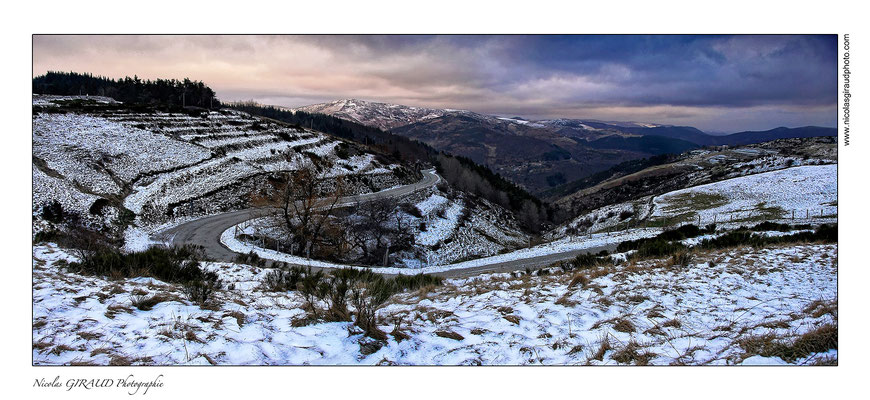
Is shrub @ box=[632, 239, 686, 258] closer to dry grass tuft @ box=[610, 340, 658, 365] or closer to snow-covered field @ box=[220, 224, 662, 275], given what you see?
snow-covered field @ box=[220, 224, 662, 275]

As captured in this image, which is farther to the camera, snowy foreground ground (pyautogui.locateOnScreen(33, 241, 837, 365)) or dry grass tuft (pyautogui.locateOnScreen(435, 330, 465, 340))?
dry grass tuft (pyautogui.locateOnScreen(435, 330, 465, 340))

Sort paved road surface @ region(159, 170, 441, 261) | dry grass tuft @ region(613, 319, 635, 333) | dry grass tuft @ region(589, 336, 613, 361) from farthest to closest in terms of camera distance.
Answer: paved road surface @ region(159, 170, 441, 261), dry grass tuft @ region(613, 319, 635, 333), dry grass tuft @ region(589, 336, 613, 361)

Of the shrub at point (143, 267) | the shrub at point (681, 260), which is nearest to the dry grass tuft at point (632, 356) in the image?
the shrub at point (681, 260)

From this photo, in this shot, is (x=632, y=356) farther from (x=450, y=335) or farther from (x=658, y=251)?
(x=658, y=251)

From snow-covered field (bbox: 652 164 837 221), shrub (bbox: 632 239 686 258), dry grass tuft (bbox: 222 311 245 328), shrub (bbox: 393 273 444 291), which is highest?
snow-covered field (bbox: 652 164 837 221)

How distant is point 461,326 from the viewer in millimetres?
5164

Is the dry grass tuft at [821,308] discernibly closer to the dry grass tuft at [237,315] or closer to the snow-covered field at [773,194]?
the dry grass tuft at [237,315]

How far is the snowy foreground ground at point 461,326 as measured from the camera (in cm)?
397

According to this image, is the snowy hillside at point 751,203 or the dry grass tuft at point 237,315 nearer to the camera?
the dry grass tuft at point 237,315

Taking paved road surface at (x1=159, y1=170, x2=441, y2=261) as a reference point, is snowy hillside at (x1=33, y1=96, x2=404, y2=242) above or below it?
above

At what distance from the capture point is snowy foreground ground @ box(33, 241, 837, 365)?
13.0 feet

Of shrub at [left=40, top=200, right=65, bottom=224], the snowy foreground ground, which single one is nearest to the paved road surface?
shrub at [left=40, top=200, right=65, bottom=224]

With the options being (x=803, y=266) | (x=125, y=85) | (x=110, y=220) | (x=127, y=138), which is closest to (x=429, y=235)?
(x=110, y=220)
